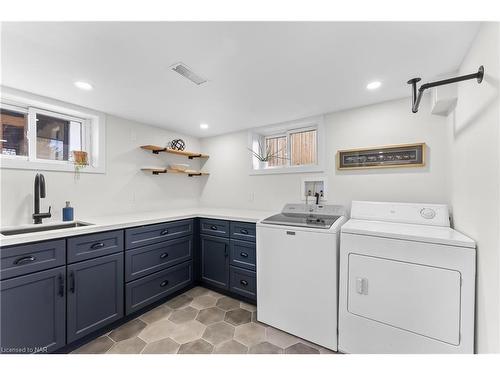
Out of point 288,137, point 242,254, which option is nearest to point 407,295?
point 242,254

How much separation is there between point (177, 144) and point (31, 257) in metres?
2.09

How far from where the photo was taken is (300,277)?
1.73 m

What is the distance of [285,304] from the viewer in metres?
1.81

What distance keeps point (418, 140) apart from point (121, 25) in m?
2.46

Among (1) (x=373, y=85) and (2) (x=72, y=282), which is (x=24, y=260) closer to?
(2) (x=72, y=282)

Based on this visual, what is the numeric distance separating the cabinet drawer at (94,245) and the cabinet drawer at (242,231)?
1090 mm

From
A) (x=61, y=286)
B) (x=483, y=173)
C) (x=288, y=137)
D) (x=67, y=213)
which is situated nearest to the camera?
(x=483, y=173)

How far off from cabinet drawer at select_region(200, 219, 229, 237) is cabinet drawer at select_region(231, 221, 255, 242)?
3.8 inches

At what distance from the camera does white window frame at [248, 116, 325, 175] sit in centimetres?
246

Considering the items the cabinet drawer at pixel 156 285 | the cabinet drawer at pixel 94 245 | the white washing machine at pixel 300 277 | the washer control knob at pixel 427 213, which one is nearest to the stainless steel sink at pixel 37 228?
the cabinet drawer at pixel 94 245

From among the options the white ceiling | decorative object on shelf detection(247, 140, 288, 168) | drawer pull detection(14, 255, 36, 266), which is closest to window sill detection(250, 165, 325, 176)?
Result: decorative object on shelf detection(247, 140, 288, 168)

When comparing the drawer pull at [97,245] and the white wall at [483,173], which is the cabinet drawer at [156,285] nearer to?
the drawer pull at [97,245]

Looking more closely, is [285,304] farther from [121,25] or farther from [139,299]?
[121,25]

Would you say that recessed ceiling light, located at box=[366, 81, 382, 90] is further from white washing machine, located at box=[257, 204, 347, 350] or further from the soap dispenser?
the soap dispenser
